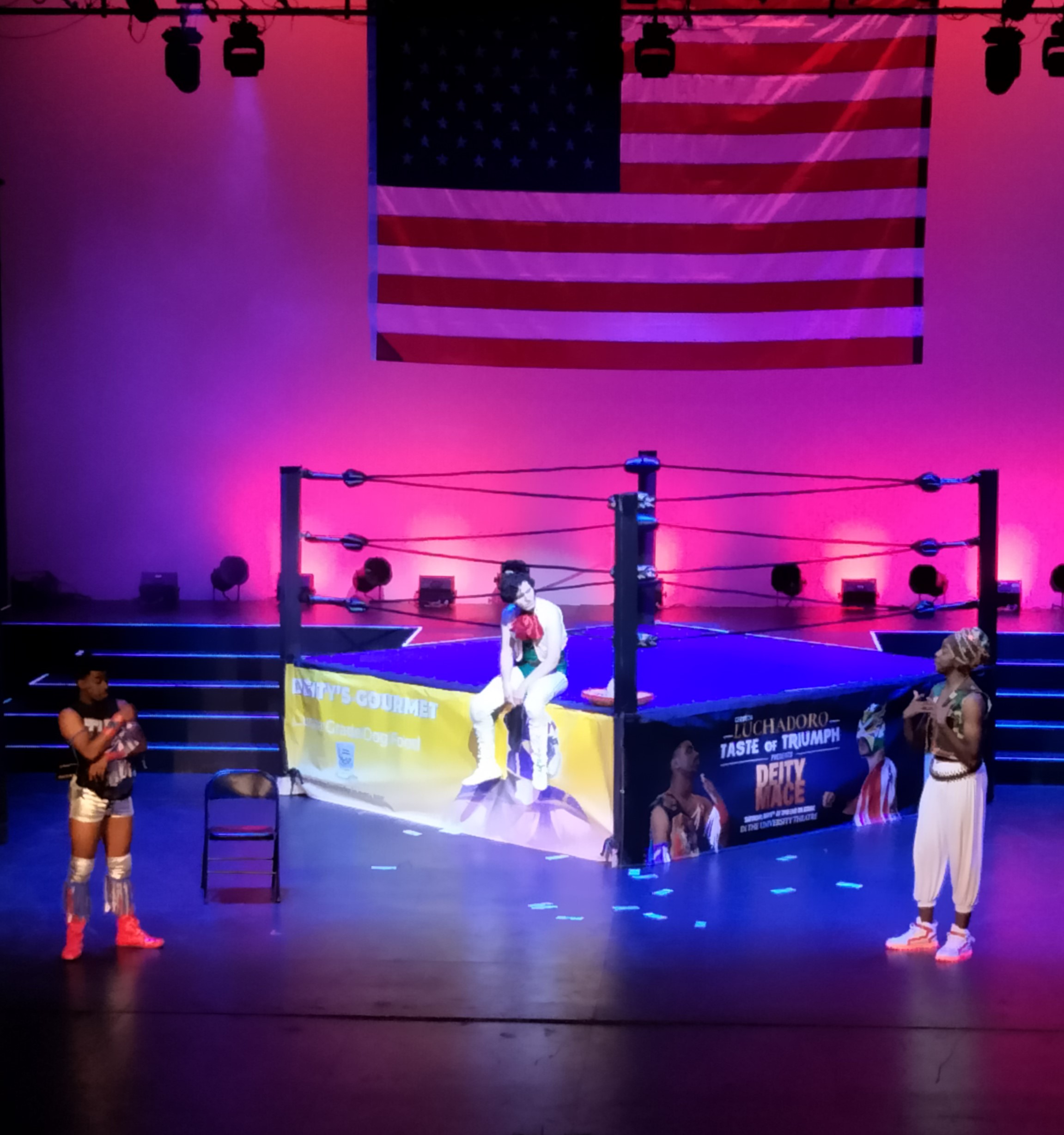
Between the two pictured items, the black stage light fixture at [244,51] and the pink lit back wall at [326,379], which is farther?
the pink lit back wall at [326,379]

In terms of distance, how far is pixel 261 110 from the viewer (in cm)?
1005

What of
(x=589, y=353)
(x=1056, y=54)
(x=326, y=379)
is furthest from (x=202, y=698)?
(x=1056, y=54)

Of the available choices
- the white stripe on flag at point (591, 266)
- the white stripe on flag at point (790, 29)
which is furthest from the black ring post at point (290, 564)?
the white stripe on flag at point (790, 29)

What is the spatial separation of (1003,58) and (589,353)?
2.97 metres

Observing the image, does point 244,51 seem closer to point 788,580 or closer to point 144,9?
point 144,9

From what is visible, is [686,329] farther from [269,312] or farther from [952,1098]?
[952,1098]

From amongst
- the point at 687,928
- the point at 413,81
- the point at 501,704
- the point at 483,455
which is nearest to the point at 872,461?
the point at 483,455

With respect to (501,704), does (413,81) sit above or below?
above

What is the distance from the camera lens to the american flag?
928 centimetres

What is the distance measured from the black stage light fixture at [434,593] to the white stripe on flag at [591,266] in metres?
2.01

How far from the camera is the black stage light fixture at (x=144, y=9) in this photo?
8.05 metres

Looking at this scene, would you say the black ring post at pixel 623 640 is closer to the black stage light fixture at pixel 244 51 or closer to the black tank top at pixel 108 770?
the black tank top at pixel 108 770

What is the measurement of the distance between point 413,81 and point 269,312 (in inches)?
74.0

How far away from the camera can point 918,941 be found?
205 inches
